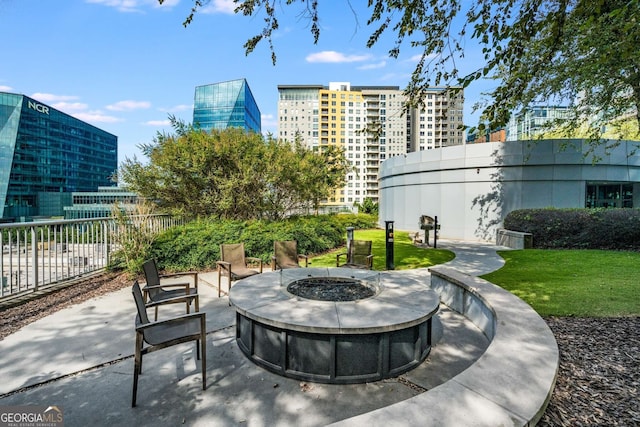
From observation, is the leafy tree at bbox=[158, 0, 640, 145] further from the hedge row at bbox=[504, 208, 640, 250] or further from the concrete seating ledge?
the hedge row at bbox=[504, 208, 640, 250]

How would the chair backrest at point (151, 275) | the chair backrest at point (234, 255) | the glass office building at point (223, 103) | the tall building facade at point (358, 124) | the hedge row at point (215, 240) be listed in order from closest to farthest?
the chair backrest at point (151, 275) → the chair backrest at point (234, 255) → the hedge row at point (215, 240) → the glass office building at point (223, 103) → the tall building facade at point (358, 124)

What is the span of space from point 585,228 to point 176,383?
44.4ft

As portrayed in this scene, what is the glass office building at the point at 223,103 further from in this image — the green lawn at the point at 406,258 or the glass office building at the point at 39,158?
the green lawn at the point at 406,258

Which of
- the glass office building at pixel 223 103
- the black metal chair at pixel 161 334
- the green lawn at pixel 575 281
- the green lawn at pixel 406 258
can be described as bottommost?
the green lawn at pixel 406 258

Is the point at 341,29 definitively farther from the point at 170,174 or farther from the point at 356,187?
the point at 356,187

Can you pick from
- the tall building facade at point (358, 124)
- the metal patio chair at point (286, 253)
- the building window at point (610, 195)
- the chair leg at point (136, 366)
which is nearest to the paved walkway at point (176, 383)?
the chair leg at point (136, 366)

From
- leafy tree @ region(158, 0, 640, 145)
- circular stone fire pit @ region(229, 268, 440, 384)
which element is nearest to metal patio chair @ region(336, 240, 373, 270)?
circular stone fire pit @ region(229, 268, 440, 384)

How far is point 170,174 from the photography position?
930cm

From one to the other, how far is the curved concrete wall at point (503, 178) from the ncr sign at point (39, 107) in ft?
262

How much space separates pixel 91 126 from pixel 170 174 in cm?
9475

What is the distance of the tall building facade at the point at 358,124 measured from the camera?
78.9 meters

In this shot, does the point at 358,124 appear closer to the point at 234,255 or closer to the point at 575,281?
the point at 575,281

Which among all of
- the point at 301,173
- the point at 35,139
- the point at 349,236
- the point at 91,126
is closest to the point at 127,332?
the point at 349,236

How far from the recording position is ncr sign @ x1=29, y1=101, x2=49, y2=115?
197 ft
